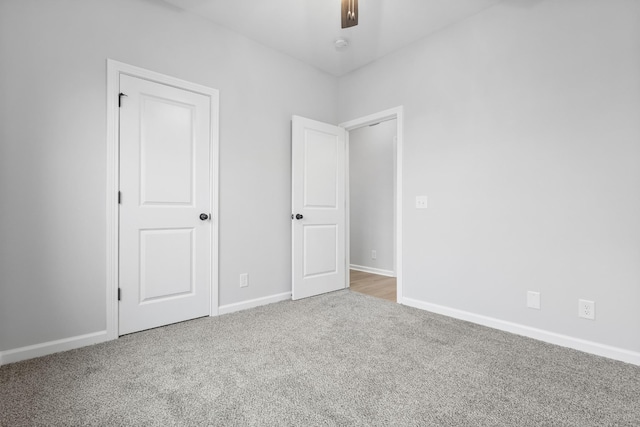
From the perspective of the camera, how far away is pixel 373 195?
492 cm

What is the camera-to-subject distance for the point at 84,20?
212 centimetres

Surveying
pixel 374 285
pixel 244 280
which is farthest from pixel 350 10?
pixel 374 285

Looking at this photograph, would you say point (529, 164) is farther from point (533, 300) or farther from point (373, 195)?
point (373, 195)

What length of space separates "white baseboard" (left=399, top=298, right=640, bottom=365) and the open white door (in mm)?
1096

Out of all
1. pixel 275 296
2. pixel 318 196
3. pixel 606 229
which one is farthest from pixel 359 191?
pixel 606 229

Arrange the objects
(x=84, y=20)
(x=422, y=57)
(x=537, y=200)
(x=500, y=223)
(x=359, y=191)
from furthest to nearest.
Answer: (x=359, y=191), (x=422, y=57), (x=500, y=223), (x=537, y=200), (x=84, y=20)

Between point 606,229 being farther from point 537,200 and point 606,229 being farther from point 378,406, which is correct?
point 378,406

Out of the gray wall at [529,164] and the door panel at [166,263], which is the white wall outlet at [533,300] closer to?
the gray wall at [529,164]

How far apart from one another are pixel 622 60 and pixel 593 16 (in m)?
0.37

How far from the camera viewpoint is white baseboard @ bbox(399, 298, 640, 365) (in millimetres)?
1928

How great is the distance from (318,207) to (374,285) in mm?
1344

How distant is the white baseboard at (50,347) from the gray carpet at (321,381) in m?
0.07

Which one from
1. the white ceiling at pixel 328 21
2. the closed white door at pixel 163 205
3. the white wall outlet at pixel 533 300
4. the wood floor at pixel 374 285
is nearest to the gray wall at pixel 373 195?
the wood floor at pixel 374 285

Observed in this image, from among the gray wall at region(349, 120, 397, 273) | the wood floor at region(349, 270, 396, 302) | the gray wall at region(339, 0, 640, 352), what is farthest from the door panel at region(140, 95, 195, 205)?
the gray wall at region(349, 120, 397, 273)
